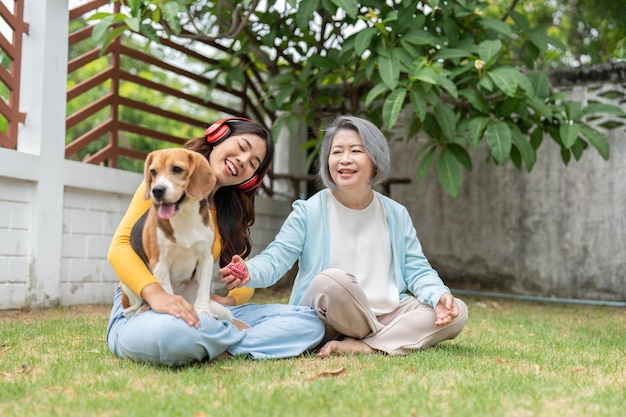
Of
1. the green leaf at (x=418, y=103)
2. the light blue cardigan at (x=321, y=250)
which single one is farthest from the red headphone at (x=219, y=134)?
the green leaf at (x=418, y=103)

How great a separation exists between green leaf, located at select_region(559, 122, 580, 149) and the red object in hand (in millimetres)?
3542

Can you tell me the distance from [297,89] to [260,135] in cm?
334

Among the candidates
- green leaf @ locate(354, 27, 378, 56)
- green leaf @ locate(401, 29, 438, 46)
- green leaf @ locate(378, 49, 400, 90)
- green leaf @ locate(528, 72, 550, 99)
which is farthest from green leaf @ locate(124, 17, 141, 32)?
green leaf @ locate(528, 72, 550, 99)

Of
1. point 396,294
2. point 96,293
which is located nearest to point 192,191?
point 396,294

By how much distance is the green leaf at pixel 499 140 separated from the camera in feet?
18.5

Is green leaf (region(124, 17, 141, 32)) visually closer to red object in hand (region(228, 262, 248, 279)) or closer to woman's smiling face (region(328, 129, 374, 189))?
woman's smiling face (region(328, 129, 374, 189))

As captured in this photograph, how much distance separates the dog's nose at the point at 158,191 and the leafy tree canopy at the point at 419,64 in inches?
106

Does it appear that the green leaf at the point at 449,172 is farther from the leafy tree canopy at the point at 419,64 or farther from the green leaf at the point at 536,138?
the green leaf at the point at 536,138

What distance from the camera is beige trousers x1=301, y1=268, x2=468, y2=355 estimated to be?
3.25 m

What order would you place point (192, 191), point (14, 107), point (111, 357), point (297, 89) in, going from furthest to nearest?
point (297, 89), point (14, 107), point (111, 357), point (192, 191)

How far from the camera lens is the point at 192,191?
2668 mm

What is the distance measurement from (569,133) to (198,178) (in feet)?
13.1

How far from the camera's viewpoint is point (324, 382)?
8.56 feet

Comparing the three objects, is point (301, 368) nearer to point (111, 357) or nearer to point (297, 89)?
point (111, 357)
